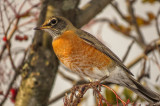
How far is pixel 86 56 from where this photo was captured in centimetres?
154

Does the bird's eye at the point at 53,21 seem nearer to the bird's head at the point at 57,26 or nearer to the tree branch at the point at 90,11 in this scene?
the bird's head at the point at 57,26

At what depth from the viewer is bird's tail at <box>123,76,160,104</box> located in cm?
158

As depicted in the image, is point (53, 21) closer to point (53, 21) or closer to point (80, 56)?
point (53, 21)

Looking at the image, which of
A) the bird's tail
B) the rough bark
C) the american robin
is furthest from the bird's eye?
the bird's tail

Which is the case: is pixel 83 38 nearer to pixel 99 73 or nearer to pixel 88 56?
pixel 88 56

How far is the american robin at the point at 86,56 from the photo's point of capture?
1.55 metres

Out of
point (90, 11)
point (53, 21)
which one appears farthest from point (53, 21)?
point (90, 11)

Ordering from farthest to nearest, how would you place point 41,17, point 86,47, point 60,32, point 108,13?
point 108,13 → point 60,32 → point 86,47 → point 41,17

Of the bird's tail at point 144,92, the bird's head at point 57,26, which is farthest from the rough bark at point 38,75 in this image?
the bird's tail at point 144,92

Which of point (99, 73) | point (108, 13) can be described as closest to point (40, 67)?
point (99, 73)

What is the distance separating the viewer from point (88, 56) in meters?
1.54

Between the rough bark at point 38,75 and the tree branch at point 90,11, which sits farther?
the tree branch at point 90,11

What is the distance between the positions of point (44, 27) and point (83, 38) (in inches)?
9.6

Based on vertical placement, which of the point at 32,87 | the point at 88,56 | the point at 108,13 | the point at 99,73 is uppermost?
the point at 88,56
